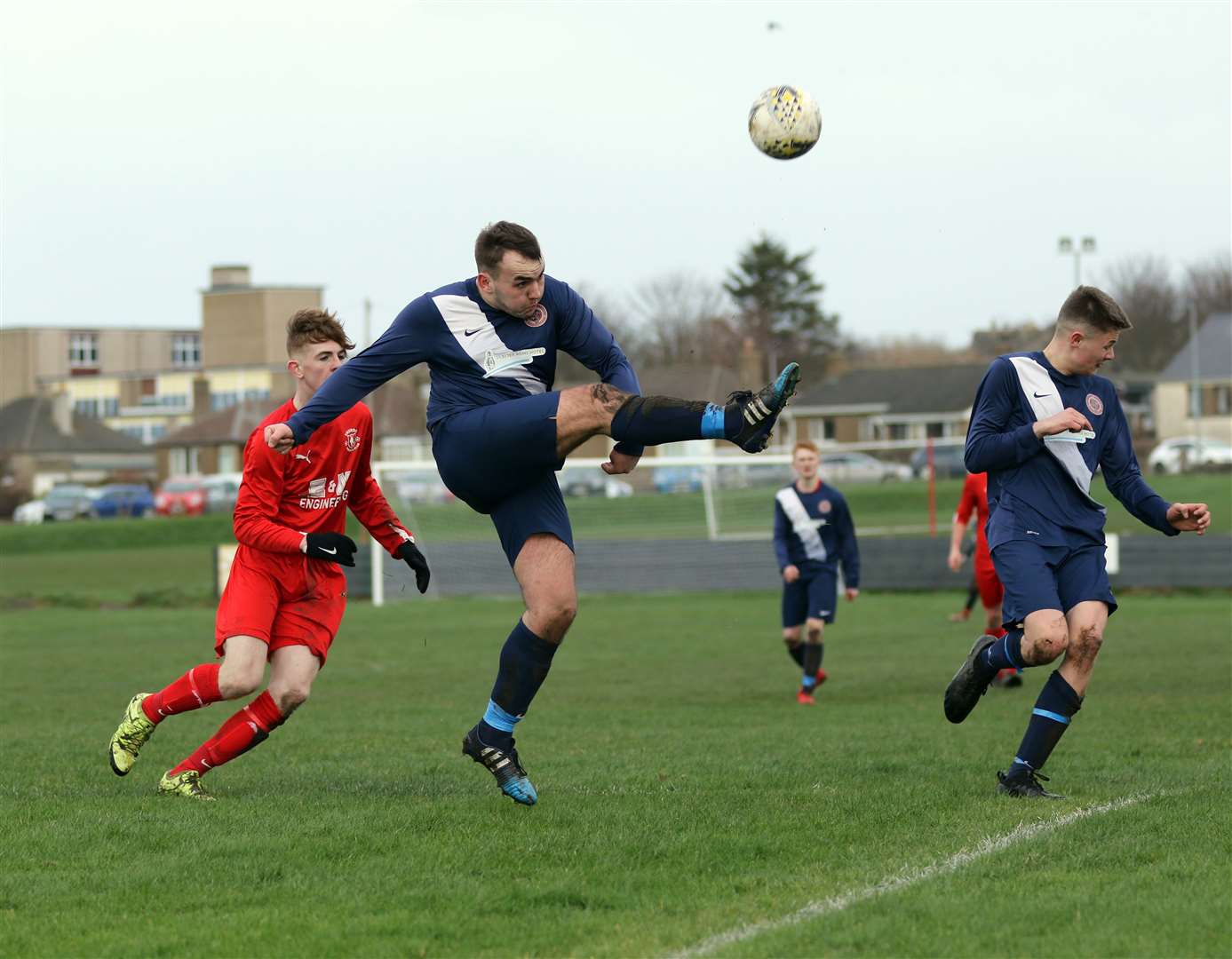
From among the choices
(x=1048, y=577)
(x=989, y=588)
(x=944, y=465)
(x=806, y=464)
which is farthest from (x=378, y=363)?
(x=944, y=465)

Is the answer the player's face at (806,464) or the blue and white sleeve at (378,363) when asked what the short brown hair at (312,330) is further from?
the player's face at (806,464)

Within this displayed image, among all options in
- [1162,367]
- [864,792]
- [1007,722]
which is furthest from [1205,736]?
[1162,367]

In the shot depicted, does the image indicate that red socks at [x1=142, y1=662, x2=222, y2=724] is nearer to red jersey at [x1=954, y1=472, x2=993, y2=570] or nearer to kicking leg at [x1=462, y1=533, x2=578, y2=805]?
kicking leg at [x1=462, y1=533, x2=578, y2=805]

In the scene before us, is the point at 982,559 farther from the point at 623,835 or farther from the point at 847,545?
the point at 623,835

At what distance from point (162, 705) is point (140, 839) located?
137cm

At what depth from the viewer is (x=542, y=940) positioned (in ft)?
15.0

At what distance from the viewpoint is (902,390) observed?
79.1 m

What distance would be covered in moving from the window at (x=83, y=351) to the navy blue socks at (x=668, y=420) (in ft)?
367

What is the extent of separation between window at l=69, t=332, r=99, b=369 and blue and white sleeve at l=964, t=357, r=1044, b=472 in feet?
366

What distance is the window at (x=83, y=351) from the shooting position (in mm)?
111562

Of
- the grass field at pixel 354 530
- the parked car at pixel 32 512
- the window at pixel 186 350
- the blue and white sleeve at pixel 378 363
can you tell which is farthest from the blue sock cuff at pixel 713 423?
the window at pixel 186 350

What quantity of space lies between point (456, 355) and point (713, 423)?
120 cm

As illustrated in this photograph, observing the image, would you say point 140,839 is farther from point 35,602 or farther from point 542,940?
point 35,602

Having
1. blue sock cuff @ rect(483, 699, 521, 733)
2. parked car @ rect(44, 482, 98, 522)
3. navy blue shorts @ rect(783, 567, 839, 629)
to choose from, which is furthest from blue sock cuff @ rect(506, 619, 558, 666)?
parked car @ rect(44, 482, 98, 522)
